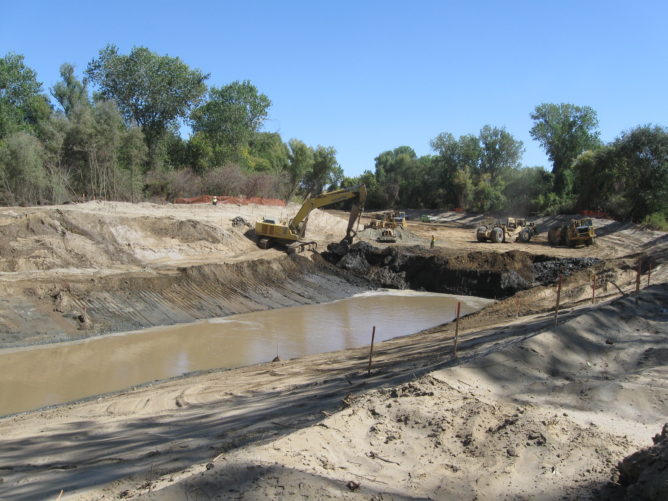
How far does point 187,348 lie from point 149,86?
34769 mm

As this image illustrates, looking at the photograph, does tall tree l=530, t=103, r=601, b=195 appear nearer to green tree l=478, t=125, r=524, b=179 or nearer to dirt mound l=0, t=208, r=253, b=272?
green tree l=478, t=125, r=524, b=179

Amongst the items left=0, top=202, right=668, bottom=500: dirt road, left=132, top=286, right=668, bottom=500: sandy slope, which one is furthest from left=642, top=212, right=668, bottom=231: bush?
left=132, top=286, right=668, bottom=500: sandy slope

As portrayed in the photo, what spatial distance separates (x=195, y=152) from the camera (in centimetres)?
4547

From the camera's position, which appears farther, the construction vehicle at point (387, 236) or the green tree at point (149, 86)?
the green tree at point (149, 86)

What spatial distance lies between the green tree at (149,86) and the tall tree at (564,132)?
135 ft

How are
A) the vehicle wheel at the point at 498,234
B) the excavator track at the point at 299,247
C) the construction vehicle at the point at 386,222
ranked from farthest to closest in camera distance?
the construction vehicle at the point at 386,222 → the vehicle wheel at the point at 498,234 → the excavator track at the point at 299,247

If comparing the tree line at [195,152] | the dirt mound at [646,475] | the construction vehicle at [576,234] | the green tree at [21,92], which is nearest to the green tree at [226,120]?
the tree line at [195,152]

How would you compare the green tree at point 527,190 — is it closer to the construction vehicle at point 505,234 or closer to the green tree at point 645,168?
the green tree at point 645,168

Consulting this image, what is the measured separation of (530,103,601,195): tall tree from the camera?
6022cm

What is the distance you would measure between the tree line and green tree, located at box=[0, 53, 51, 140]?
0.27 feet

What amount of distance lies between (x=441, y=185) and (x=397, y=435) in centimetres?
6735

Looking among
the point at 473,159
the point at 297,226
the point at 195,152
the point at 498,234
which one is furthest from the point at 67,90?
the point at 473,159

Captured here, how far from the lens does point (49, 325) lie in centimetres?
1506

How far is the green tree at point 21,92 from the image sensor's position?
41000 mm
